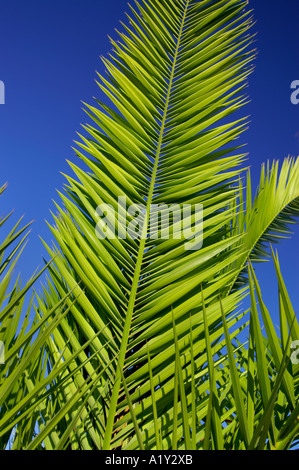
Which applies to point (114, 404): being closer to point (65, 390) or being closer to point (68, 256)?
point (65, 390)

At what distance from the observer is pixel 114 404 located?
73cm

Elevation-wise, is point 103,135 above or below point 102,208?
above

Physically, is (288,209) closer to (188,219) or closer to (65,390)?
(188,219)

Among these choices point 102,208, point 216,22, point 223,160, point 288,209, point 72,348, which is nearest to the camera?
point 72,348

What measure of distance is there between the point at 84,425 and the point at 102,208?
0.56m

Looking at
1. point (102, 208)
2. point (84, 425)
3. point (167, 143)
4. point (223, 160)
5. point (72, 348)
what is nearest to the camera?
point (84, 425)

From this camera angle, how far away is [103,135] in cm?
118

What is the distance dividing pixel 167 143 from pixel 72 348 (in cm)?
79

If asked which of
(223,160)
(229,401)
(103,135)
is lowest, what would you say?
(229,401)

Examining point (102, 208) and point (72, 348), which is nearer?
point (72, 348)

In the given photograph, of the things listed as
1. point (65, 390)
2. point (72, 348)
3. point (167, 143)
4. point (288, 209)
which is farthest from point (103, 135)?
point (288, 209)

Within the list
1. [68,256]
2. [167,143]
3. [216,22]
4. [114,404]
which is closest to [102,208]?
[68,256]

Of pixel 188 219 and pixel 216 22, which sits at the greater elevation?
pixel 216 22

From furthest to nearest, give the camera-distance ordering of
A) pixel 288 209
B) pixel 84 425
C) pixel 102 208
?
pixel 288 209
pixel 102 208
pixel 84 425
